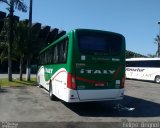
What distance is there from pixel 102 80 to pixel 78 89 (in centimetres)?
110

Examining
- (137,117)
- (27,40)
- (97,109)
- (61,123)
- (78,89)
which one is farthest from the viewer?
(27,40)

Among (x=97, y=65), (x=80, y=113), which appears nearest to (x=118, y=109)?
(x=80, y=113)

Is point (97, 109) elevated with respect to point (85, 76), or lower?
lower

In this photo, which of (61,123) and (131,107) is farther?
(131,107)

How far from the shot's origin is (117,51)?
14.3 metres

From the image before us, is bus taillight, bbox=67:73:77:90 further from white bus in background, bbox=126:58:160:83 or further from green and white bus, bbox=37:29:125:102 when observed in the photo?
white bus in background, bbox=126:58:160:83

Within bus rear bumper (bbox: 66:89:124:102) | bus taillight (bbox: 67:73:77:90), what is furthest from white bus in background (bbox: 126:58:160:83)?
bus taillight (bbox: 67:73:77:90)

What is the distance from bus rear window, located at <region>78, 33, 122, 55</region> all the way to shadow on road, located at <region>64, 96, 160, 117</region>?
238cm

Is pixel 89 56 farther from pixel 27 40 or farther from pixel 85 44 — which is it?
pixel 27 40

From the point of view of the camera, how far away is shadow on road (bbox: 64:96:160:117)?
13352mm

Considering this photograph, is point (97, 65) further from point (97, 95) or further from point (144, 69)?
point (144, 69)

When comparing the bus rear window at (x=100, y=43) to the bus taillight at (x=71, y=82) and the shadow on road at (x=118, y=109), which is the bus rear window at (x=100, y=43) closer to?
the bus taillight at (x=71, y=82)

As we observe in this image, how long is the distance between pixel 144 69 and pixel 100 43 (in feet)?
79.3

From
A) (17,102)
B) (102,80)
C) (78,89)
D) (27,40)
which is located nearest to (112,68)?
(102,80)
